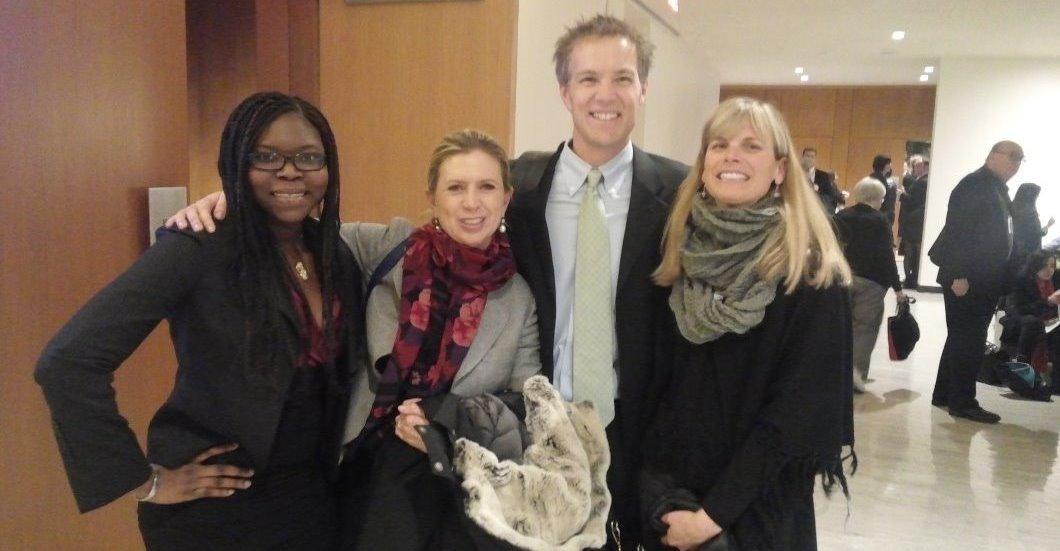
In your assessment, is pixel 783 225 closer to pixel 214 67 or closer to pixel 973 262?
pixel 214 67

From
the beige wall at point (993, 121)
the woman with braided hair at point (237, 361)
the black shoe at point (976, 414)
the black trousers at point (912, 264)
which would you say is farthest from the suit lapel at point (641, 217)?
the black trousers at point (912, 264)

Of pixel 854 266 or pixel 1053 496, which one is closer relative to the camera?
pixel 1053 496

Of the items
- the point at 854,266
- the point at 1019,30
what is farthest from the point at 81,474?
the point at 1019,30

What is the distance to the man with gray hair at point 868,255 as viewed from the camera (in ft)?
17.4

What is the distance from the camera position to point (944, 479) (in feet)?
13.6

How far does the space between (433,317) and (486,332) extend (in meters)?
0.12

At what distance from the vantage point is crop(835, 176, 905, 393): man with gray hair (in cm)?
530

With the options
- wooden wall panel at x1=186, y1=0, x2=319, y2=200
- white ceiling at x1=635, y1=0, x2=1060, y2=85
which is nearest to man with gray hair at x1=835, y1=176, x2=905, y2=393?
white ceiling at x1=635, y1=0, x2=1060, y2=85

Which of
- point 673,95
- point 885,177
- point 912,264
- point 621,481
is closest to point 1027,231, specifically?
point 673,95

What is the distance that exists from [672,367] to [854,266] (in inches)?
162

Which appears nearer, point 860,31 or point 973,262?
point 973,262

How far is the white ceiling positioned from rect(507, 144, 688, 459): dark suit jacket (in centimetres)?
465

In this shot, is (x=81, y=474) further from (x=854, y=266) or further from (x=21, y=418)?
(x=854, y=266)

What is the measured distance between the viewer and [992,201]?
495 centimetres
